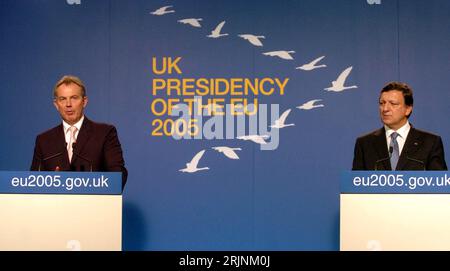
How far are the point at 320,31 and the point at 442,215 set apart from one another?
101 inches

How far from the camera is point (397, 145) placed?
5.42 metres

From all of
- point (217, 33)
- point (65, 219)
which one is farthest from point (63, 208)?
point (217, 33)

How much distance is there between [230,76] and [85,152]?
175 cm

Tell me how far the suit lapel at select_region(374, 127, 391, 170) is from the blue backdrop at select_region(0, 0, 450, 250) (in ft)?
3.55

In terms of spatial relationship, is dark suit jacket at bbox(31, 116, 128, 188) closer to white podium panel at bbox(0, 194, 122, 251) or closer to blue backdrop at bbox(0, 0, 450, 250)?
white podium panel at bbox(0, 194, 122, 251)

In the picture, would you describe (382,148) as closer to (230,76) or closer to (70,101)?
(230,76)

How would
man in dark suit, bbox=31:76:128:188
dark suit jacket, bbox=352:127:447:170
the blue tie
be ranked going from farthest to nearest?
man in dark suit, bbox=31:76:128:188
the blue tie
dark suit jacket, bbox=352:127:447:170

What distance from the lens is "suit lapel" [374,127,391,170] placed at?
17.3 ft

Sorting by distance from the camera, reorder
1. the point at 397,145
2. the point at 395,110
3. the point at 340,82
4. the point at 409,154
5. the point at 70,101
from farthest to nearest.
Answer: the point at 340,82 < the point at 70,101 < the point at 395,110 < the point at 397,145 < the point at 409,154

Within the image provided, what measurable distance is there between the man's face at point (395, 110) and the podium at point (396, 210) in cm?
96

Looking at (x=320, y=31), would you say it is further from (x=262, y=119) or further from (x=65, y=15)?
(x=65, y=15)

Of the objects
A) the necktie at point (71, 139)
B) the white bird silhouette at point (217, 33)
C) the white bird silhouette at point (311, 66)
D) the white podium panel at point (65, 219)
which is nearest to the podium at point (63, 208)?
the white podium panel at point (65, 219)

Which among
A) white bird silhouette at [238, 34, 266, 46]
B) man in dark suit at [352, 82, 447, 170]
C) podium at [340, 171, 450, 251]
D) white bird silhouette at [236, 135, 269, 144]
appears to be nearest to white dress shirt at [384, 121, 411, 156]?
man in dark suit at [352, 82, 447, 170]

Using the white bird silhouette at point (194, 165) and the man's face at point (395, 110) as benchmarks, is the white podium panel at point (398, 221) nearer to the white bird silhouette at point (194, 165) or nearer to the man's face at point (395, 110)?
the man's face at point (395, 110)
